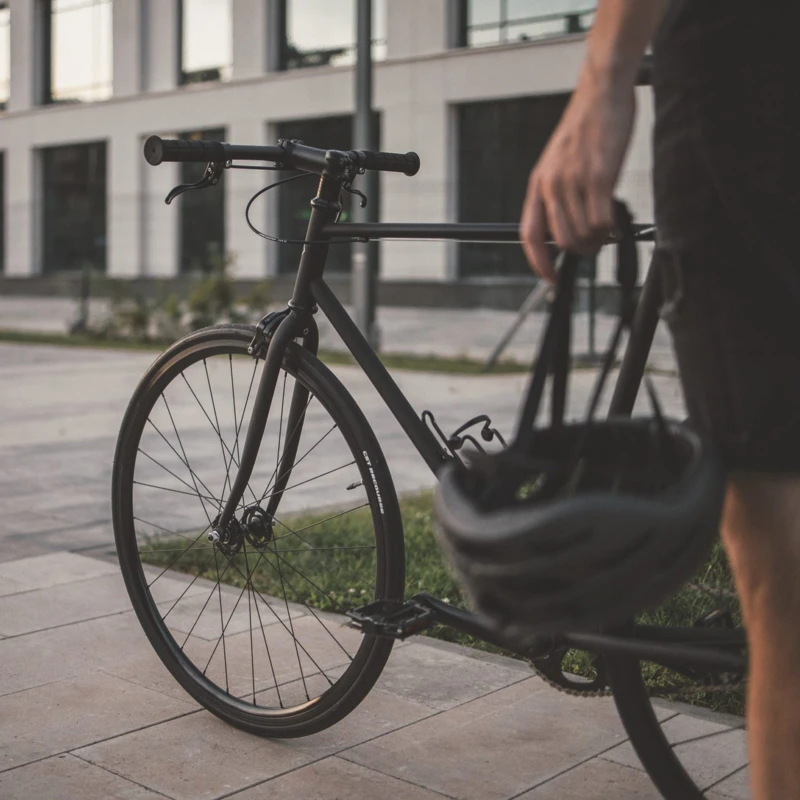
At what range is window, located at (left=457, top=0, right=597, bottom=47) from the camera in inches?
832

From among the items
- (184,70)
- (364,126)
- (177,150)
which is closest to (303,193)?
(184,70)

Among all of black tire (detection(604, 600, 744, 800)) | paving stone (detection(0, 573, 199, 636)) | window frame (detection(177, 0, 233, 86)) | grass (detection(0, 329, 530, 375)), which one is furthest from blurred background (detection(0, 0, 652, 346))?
black tire (detection(604, 600, 744, 800))

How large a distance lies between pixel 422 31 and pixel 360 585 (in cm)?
2006

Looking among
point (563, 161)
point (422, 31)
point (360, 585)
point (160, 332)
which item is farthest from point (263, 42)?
point (563, 161)

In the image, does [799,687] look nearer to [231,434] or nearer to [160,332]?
[231,434]

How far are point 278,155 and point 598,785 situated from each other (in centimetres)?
146

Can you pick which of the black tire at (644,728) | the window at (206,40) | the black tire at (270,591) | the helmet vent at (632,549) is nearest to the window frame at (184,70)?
the window at (206,40)

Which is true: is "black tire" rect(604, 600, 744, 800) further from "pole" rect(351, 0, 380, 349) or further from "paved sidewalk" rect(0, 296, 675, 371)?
"paved sidewalk" rect(0, 296, 675, 371)

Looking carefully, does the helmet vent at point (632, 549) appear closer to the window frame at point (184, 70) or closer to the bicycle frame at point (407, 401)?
the bicycle frame at point (407, 401)

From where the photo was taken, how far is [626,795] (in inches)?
98.9

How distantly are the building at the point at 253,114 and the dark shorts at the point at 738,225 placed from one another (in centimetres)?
1529

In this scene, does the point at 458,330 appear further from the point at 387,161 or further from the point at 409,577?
the point at 387,161

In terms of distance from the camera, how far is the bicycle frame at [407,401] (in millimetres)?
1989

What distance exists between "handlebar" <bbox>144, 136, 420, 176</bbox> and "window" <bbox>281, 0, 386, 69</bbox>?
2212 cm
